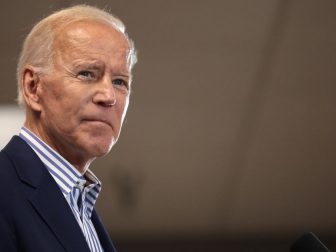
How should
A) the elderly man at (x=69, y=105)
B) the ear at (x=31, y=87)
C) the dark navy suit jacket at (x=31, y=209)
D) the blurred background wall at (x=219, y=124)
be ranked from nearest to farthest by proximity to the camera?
the dark navy suit jacket at (x=31, y=209) < the elderly man at (x=69, y=105) < the ear at (x=31, y=87) < the blurred background wall at (x=219, y=124)

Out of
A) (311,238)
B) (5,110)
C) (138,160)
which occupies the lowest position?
(311,238)

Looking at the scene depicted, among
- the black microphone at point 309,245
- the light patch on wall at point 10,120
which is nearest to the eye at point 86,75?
the black microphone at point 309,245

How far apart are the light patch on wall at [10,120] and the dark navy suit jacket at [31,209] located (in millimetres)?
1752

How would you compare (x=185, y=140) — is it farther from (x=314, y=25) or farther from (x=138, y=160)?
(x=314, y=25)

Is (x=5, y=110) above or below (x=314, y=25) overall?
above

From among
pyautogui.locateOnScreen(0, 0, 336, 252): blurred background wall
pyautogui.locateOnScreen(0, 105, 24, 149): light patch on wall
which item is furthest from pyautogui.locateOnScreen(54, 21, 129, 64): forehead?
pyautogui.locateOnScreen(0, 105, 24, 149): light patch on wall

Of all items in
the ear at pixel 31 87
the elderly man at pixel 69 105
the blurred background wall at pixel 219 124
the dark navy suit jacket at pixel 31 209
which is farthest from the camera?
the blurred background wall at pixel 219 124

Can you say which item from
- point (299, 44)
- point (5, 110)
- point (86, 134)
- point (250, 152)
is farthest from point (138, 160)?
point (86, 134)

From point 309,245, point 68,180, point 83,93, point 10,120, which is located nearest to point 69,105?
point 83,93

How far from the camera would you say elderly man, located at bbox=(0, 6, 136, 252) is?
44.3 inches

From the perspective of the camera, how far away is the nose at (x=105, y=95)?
1185 millimetres

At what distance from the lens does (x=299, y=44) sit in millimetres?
3049

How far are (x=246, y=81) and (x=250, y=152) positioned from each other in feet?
1.83

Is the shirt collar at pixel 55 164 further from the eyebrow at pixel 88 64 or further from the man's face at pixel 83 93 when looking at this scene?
the eyebrow at pixel 88 64
